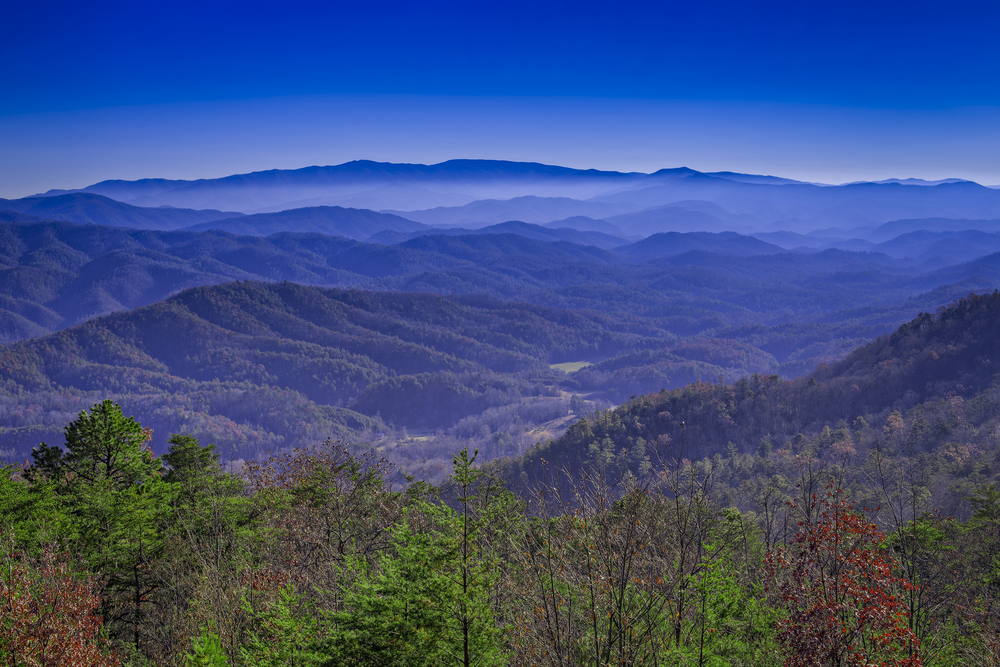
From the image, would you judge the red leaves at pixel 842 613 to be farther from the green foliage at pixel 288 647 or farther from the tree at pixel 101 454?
the tree at pixel 101 454

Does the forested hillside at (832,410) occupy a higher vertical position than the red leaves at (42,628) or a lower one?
lower

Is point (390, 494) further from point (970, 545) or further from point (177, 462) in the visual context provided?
point (970, 545)

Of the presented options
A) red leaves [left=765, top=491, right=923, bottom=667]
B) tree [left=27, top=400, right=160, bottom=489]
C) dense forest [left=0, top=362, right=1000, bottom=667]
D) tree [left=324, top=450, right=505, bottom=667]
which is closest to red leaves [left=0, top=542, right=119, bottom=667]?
dense forest [left=0, top=362, right=1000, bottom=667]

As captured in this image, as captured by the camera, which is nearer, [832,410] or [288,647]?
[288,647]

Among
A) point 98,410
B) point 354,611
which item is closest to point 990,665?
point 354,611

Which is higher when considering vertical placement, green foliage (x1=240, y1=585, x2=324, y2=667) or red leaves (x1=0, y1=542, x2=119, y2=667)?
green foliage (x1=240, y1=585, x2=324, y2=667)

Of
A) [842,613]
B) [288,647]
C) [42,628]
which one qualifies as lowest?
[42,628]

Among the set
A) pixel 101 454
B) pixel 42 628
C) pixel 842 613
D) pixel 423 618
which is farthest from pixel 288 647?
pixel 101 454

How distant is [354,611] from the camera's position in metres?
8.27

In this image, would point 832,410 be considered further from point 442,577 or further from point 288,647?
point 288,647

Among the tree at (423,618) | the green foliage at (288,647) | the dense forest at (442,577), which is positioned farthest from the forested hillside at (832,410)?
the tree at (423,618)

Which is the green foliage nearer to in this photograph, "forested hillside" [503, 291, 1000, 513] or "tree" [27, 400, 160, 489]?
"tree" [27, 400, 160, 489]

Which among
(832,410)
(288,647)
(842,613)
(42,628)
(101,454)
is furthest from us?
(832,410)

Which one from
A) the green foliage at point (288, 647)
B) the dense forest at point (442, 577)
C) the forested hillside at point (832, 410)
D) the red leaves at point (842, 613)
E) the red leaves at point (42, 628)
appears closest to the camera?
the red leaves at point (842, 613)
